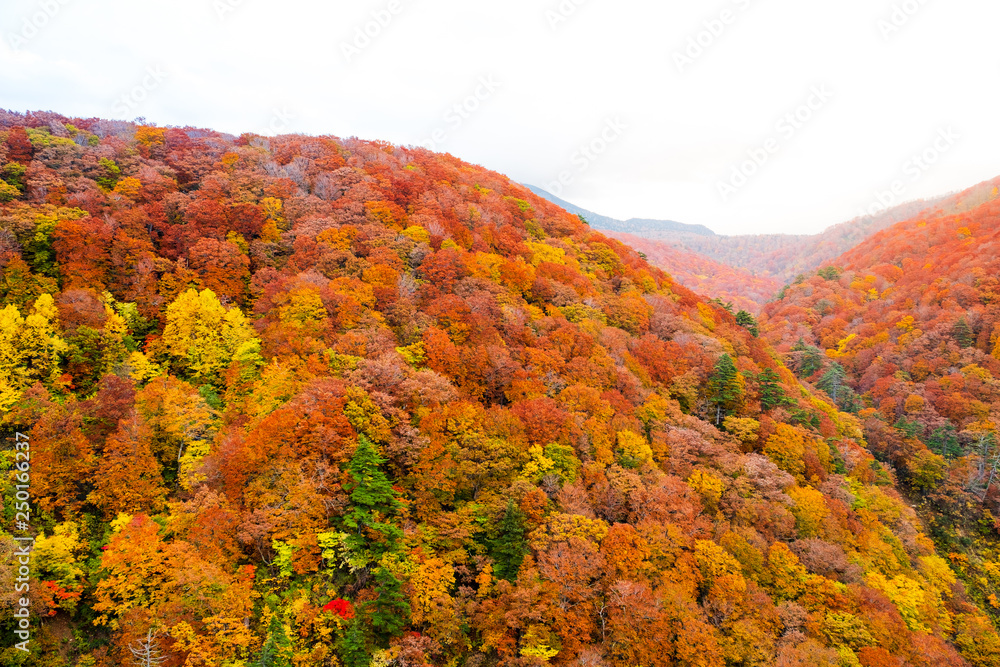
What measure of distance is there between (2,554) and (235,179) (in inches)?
1652

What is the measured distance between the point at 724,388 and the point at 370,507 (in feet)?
119

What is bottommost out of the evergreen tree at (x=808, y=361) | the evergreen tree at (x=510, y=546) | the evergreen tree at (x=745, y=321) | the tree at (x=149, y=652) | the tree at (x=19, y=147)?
the tree at (x=149, y=652)

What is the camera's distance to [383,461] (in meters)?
29.1

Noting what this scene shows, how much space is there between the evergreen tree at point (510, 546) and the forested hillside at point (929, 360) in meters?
46.7

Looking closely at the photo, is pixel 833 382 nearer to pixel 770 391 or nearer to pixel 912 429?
pixel 912 429

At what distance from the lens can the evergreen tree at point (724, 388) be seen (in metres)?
46.6

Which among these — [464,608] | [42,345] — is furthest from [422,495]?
[42,345]

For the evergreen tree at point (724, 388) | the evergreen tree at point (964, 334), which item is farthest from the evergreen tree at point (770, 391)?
the evergreen tree at point (964, 334)

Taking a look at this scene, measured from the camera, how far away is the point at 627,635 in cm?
2638

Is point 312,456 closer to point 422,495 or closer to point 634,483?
point 422,495

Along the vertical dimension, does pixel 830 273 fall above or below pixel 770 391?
above

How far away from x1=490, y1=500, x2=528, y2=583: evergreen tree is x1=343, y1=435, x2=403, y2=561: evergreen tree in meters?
6.17

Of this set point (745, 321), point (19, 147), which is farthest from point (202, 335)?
point (745, 321)

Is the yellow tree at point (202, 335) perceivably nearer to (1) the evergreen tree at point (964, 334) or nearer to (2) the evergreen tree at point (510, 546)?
(2) the evergreen tree at point (510, 546)
